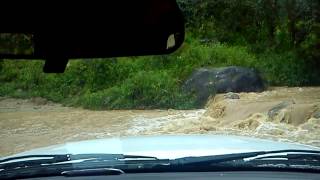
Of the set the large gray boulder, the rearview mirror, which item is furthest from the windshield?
the rearview mirror

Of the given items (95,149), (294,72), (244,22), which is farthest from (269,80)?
(95,149)

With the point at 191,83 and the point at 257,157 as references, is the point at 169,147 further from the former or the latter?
the point at 191,83

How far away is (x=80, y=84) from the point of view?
1792 cm

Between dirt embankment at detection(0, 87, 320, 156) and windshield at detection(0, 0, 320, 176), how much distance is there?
29 mm

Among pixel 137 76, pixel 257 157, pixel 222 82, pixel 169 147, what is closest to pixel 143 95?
pixel 137 76

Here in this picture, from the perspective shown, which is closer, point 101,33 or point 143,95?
point 101,33

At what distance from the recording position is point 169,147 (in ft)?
6.63

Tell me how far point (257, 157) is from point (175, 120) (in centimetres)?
1355

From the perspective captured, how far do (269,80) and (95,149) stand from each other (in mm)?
15984

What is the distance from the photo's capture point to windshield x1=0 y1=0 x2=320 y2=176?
595 inches

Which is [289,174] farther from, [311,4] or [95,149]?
[311,4]

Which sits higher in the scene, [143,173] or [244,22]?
[244,22]

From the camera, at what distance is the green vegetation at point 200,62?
17.4 metres

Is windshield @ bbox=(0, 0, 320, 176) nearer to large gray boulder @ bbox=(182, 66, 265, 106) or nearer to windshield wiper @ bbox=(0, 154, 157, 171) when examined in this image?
large gray boulder @ bbox=(182, 66, 265, 106)
